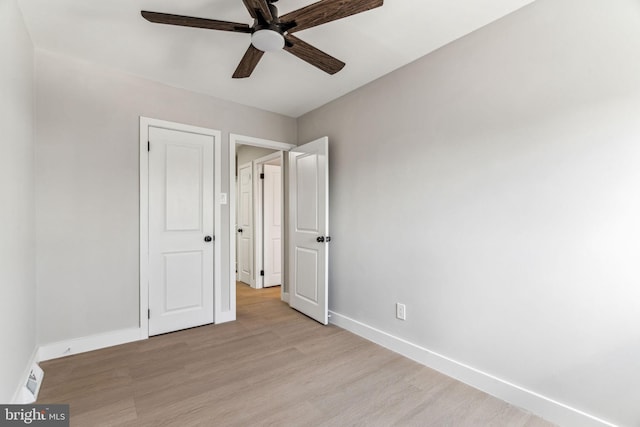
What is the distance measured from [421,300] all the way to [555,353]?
863 mm

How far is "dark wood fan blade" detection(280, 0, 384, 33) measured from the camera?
1.43 m

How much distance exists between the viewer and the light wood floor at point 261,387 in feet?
5.50

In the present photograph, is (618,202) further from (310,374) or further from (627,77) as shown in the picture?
(310,374)

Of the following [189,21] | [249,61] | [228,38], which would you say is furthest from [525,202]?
[228,38]

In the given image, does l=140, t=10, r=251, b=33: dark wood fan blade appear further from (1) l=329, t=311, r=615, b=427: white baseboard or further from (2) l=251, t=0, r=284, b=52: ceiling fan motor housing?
(1) l=329, t=311, r=615, b=427: white baseboard

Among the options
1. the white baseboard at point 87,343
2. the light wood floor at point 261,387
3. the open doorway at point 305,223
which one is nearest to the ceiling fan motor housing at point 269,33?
the open doorway at point 305,223

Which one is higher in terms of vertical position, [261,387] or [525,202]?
[525,202]

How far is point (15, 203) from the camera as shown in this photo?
5.62ft

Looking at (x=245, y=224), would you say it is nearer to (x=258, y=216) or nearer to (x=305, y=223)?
(x=258, y=216)

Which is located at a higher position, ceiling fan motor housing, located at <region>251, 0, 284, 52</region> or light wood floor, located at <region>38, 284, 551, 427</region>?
ceiling fan motor housing, located at <region>251, 0, 284, 52</region>

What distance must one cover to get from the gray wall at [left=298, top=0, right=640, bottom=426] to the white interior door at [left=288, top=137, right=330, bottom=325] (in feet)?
2.10

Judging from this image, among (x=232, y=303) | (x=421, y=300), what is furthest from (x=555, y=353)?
(x=232, y=303)

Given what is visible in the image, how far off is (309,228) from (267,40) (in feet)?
6.73

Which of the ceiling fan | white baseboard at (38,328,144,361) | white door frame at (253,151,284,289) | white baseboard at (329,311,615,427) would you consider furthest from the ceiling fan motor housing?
white door frame at (253,151,284,289)
